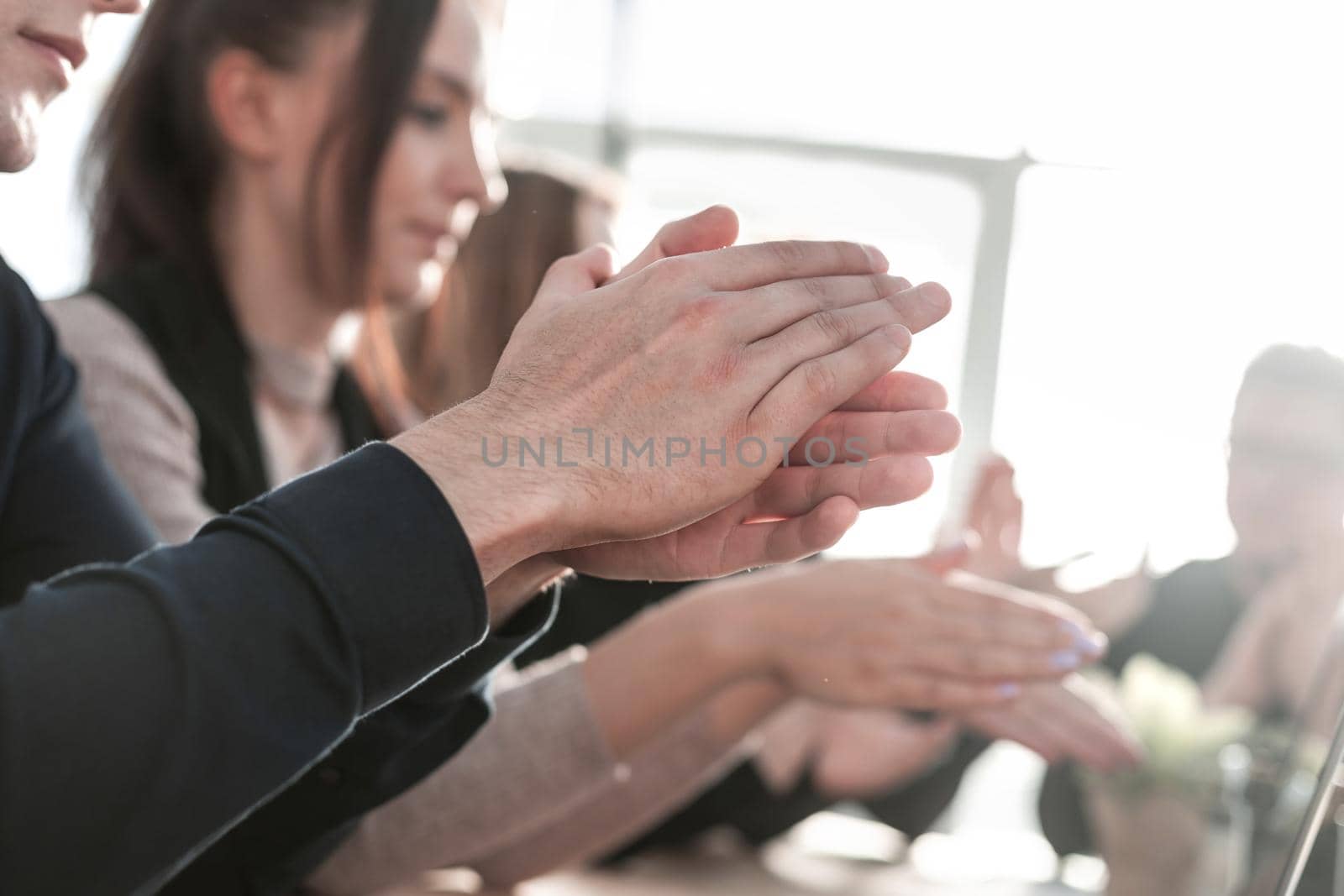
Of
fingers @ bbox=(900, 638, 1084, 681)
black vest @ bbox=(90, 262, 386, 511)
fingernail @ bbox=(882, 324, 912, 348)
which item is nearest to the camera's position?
fingernail @ bbox=(882, 324, 912, 348)

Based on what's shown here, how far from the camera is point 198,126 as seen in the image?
723mm

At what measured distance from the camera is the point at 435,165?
0.73 m

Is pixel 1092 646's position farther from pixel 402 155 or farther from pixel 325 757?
pixel 402 155

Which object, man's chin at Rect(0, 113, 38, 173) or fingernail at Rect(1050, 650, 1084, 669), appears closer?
man's chin at Rect(0, 113, 38, 173)

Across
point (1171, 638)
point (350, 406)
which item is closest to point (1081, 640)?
point (1171, 638)

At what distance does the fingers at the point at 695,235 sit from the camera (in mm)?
359

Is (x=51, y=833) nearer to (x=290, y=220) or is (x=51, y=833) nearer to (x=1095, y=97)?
(x=290, y=220)

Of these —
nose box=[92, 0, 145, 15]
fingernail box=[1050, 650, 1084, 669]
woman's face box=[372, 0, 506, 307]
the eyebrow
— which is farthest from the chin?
fingernail box=[1050, 650, 1084, 669]

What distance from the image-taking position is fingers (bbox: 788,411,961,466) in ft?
1.12

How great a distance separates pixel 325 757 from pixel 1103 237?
690mm

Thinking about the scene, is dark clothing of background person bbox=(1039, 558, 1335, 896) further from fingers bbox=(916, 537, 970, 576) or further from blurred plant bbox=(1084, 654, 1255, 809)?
fingers bbox=(916, 537, 970, 576)

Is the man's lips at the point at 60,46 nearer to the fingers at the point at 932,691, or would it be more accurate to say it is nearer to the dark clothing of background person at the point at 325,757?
the dark clothing of background person at the point at 325,757

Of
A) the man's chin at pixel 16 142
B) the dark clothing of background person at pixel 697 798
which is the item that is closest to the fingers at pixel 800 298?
the man's chin at pixel 16 142

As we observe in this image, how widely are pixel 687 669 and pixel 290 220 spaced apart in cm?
36
